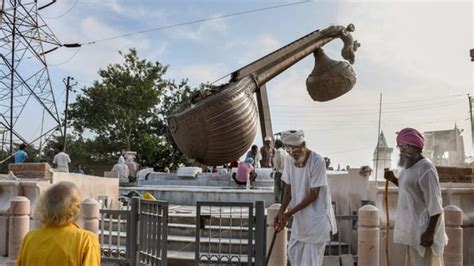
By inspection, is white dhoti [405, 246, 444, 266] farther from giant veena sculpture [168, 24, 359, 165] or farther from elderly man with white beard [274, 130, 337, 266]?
giant veena sculpture [168, 24, 359, 165]

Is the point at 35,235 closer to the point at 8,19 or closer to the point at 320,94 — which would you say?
the point at 320,94

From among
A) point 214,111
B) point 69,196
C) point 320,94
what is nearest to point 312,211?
point 69,196

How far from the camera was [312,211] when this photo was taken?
170 inches

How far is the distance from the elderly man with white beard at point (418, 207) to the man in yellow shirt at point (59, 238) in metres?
2.56

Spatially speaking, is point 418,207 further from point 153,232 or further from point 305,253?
point 153,232

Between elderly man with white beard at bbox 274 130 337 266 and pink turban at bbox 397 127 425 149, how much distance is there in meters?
0.70

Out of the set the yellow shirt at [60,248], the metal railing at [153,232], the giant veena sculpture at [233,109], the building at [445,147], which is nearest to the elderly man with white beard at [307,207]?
the metal railing at [153,232]

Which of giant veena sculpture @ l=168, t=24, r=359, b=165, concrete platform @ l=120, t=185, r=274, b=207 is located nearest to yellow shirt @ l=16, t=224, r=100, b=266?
concrete platform @ l=120, t=185, r=274, b=207

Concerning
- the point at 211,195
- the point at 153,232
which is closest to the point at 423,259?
the point at 153,232

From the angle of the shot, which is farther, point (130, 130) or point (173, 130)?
point (130, 130)

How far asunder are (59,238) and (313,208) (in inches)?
94.8

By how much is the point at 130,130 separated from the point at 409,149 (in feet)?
88.8

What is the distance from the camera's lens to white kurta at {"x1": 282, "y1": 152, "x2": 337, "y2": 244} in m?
4.25

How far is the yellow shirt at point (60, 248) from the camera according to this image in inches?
96.9
